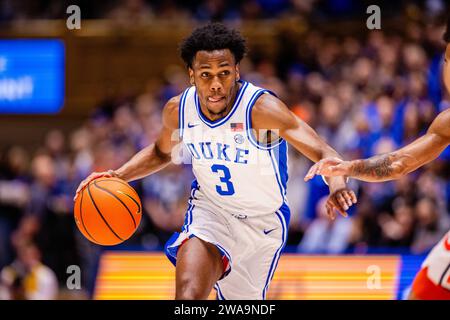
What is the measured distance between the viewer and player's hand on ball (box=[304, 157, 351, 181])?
482 cm

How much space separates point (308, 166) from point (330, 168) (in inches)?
179

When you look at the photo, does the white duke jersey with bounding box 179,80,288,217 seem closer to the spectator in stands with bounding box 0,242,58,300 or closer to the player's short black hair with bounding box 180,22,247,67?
the player's short black hair with bounding box 180,22,247,67

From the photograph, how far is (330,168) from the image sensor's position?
484 cm

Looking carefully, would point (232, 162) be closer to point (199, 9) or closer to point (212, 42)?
point (212, 42)

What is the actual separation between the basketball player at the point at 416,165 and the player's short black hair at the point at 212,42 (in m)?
1.14

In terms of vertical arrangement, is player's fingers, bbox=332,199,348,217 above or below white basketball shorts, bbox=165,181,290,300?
above

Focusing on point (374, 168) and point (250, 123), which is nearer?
point (374, 168)

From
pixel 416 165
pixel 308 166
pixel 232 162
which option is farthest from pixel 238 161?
pixel 308 166

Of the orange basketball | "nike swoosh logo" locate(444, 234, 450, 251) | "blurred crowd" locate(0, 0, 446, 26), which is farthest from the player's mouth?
"blurred crowd" locate(0, 0, 446, 26)

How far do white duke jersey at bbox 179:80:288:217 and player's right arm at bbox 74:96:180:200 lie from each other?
0.72 ft

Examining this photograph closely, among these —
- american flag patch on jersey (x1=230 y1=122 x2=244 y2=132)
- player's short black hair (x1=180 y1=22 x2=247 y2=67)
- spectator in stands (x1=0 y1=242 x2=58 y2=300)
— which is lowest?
spectator in stands (x1=0 y1=242 x2=58 y2=300)

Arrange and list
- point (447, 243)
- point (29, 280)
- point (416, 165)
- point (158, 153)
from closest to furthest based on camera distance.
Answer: point (447, 243)
point (416, 165)
point (158, 153)
point (29, 280)
